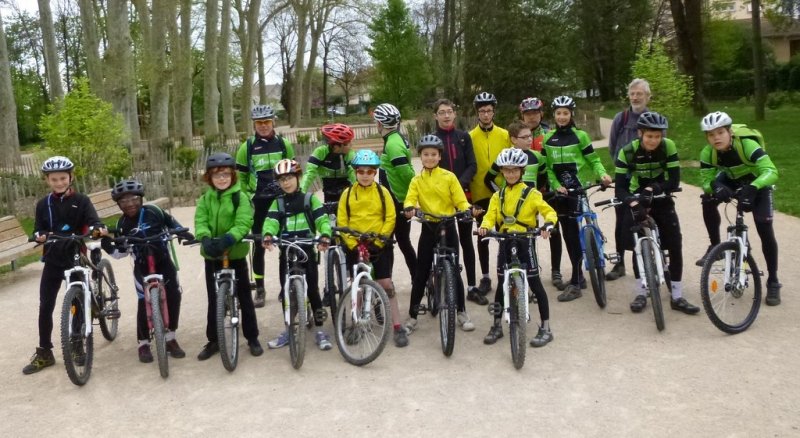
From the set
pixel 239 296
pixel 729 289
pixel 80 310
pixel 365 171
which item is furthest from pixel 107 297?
pixel 729 289

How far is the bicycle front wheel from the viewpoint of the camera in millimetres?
5980

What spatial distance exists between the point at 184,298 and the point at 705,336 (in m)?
5.59

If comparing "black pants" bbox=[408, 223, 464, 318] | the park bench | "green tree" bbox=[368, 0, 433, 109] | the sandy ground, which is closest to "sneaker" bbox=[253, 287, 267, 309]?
the sandy ground

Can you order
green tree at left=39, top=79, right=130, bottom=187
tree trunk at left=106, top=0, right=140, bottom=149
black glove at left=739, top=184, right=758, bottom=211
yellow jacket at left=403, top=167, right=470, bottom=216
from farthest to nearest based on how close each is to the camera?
1. tree trunk at left=106, top=0, right=140, bottom=149
2. green tree at left=39, top=79, right=130, bottom=187
3. yellow jacket at left=403, top=167, right=470, bottom=216
4. black glove at left=739, top=184, right=758, bottom=211

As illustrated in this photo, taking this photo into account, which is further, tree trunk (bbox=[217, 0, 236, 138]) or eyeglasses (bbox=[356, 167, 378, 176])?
tree trunk (bbox=[217, 0, 236, 138])

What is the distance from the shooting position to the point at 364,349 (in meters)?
6.06

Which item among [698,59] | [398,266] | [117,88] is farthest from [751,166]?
[698,59]

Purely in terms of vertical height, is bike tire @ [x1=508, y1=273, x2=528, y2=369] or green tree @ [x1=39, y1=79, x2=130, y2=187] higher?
green tree @ [x1=39, y1=79, x2=130, y2=187]

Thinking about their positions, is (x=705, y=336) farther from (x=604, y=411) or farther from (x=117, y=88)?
(x=117, y=88)

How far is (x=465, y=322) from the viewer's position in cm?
666

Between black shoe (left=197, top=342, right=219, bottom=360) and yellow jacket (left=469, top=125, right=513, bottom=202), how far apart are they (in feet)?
9.74

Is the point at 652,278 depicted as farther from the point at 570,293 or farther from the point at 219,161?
the point at 219,161

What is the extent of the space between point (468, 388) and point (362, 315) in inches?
43.0

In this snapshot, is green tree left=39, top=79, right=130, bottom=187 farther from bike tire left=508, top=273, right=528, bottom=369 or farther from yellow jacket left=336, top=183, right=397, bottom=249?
bike tire left=508, top=273, right=528, bottom=369
